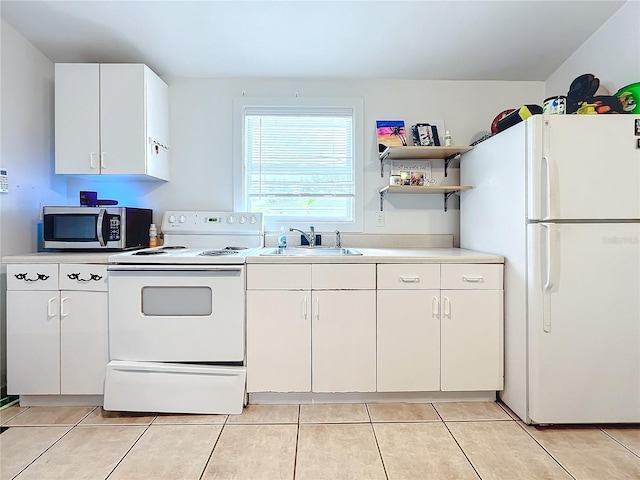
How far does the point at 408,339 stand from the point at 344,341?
37 centimetres

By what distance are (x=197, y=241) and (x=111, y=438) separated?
1.32 m

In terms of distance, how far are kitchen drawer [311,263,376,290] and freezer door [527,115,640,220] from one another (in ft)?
3.09

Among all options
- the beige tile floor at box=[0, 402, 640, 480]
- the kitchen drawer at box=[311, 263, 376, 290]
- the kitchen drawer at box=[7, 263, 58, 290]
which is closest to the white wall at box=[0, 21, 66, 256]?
the kitchen drawer at box=[7, 263, 58, 290]

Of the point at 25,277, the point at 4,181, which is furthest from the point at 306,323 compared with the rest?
the point at 4,181

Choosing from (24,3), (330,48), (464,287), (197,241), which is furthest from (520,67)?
(24,3)

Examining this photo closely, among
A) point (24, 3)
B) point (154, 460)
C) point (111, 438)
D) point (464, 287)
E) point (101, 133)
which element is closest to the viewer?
point (154, 460)

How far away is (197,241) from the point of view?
2.65 m

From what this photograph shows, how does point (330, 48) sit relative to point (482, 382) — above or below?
above

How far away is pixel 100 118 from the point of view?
7.56 feet

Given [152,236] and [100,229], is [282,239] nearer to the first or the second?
[152,236]

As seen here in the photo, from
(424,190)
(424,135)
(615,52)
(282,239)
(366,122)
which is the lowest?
(282,239)

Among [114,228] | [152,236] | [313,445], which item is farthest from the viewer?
[152,236]

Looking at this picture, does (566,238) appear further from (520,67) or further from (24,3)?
(24,3)

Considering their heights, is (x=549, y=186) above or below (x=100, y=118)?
below
